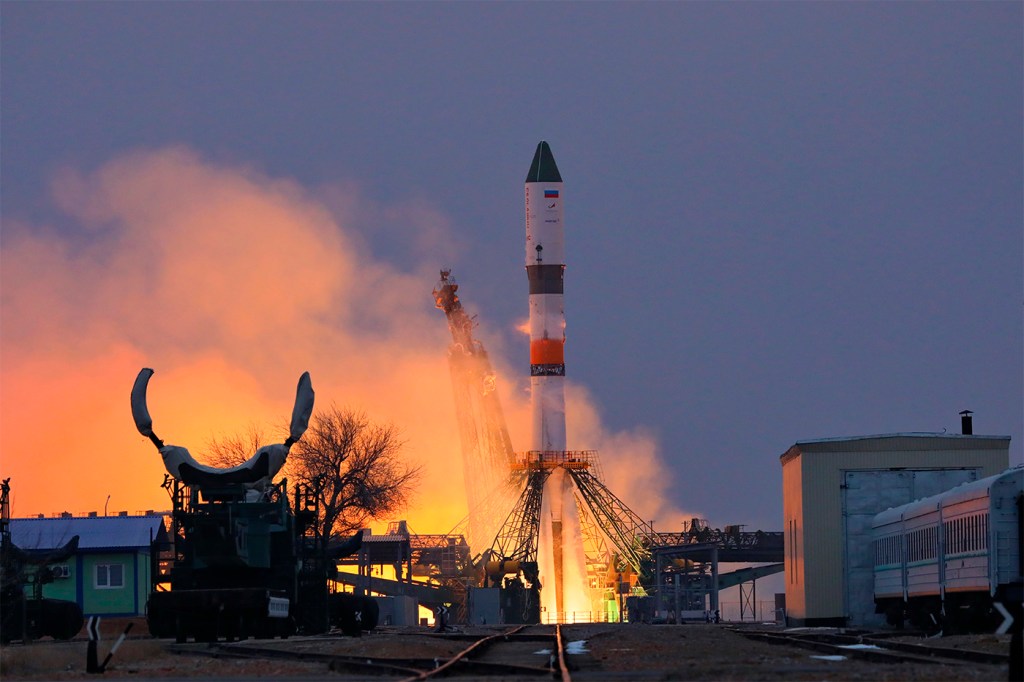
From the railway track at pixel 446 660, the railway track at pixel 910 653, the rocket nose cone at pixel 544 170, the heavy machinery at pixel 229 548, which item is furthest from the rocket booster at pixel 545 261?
the railway track at pixel 910 653

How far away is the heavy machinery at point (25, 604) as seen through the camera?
54906mm

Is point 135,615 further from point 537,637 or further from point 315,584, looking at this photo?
point 537,637

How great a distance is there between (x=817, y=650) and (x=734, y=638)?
9454mm

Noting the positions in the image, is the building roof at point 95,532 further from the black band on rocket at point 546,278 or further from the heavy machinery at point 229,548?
the black band on rocket at point 546,278

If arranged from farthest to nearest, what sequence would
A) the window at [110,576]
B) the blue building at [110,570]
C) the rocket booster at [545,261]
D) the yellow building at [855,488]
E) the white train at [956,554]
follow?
the rocket booster at [545,261]
the window at [110,576]
the blue building at [110,570]
the yellow building at [855,488]
the white train at [956,554]

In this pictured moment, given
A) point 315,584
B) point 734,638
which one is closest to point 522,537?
point 315,584

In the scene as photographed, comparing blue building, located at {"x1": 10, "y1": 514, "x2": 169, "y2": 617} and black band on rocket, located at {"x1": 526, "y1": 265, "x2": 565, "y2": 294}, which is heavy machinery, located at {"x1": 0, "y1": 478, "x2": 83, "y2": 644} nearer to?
blue building, located at {"x1": 10, "y1": 514, "x2": 169, "y2": 617}

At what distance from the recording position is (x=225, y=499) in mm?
49312

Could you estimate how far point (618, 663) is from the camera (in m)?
33.0

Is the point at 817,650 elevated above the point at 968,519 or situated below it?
below

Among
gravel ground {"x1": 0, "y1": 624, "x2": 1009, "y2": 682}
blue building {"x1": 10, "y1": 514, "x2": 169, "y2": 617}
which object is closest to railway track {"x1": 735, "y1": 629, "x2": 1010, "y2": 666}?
gravel ground {"x1": 0, "y1": 624, "x2": 1009, "y2": 682}

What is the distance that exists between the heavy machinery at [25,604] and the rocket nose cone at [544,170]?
53626mm

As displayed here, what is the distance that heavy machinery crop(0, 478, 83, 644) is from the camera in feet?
180

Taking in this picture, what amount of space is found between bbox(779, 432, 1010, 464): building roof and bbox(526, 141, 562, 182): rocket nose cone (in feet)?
143
